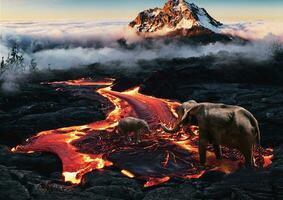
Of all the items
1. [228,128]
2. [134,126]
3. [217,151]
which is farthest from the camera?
[134,126]

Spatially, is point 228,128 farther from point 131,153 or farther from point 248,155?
point 131,153

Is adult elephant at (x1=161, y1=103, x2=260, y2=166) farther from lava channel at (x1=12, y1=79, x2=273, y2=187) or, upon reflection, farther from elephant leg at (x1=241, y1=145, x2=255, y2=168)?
lava channel at (x1=12, y1=79, x2=273, y2=187)

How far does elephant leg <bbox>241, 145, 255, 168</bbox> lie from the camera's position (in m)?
21.9

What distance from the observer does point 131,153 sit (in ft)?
85.8

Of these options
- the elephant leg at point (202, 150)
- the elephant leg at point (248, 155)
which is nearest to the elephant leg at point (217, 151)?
the elephant leg at point (202, 150)

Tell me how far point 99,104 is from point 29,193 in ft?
93.4

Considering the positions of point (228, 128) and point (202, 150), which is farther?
point (202, 150)

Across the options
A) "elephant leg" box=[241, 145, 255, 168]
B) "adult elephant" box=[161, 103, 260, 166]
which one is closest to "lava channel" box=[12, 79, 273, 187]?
"elephant leg" box=[241, 145, 255, 168]

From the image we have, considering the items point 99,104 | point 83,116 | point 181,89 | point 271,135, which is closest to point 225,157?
point 271,135

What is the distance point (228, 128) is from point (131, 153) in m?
6.32

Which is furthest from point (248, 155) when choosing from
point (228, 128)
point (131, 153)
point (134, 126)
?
point (134, 126)

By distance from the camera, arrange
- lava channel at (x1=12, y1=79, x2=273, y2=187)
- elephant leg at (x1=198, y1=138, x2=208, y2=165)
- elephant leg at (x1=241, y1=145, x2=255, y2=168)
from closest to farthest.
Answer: elephant leg at (x1=241, y1=145, x2=255, y2=168), lava channel at (x1=12, y1=79, x2=273, y2=187), elephant leg at (x1=198, y1=138, x2=208, y2=165)

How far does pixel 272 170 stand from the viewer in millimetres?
20266

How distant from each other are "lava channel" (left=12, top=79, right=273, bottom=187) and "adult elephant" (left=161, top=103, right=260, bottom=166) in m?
1.21
